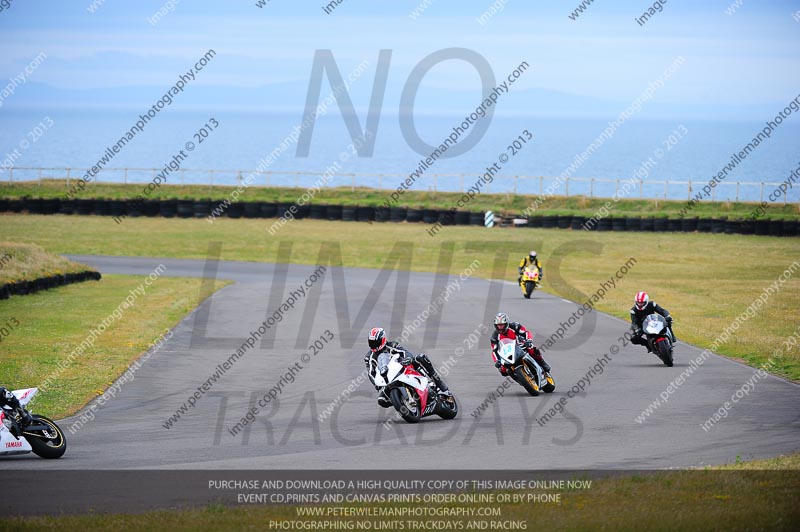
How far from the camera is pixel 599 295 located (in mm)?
37969

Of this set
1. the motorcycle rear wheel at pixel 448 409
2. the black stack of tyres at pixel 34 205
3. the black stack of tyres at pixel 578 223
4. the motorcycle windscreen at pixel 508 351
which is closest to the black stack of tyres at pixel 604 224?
the black stack of tyres at pixel 578 223

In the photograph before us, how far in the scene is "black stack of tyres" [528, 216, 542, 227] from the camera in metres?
64.3

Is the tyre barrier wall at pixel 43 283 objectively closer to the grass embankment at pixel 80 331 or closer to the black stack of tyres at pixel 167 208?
the grass embankment at pixel 80 331

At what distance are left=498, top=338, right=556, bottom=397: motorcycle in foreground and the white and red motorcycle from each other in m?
8.11

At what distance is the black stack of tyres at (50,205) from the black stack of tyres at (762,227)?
42243mm

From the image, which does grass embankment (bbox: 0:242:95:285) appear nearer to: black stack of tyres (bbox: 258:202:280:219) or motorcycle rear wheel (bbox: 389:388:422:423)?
motorcycle rear wheel (bbox: 389:388:422:423)

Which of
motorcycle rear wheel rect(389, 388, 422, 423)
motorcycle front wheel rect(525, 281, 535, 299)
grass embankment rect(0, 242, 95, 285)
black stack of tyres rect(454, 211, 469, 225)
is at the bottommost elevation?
motorcycle rear wheel rect(389, 388, 422, 423)

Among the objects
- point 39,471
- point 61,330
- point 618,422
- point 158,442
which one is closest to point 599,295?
point 61,330

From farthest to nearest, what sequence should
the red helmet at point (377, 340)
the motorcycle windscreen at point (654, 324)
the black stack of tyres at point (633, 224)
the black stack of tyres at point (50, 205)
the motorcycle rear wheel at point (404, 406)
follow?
the black stack of tyres at point (50, 205), the black stack of tyres at point (633, 224), the motorcycle windscreen at point (654, 324), the red helmet at point (377, 340), the motorcycle rear wheel at point (404, 406)

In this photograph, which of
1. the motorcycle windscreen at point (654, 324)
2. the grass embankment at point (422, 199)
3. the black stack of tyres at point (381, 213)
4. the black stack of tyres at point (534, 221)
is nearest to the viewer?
the motorcycle windscreen at point (654, 324)

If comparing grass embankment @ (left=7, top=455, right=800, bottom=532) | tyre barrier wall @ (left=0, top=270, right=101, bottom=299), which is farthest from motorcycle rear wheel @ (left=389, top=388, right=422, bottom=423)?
tyre barrier wall @ (left=0, top=270, right=101, bottom=299)

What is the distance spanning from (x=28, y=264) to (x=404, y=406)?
86.7 ft

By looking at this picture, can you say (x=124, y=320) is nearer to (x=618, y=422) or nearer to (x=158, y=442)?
(x=158, y=442)

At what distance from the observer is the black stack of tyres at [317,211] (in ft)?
219
